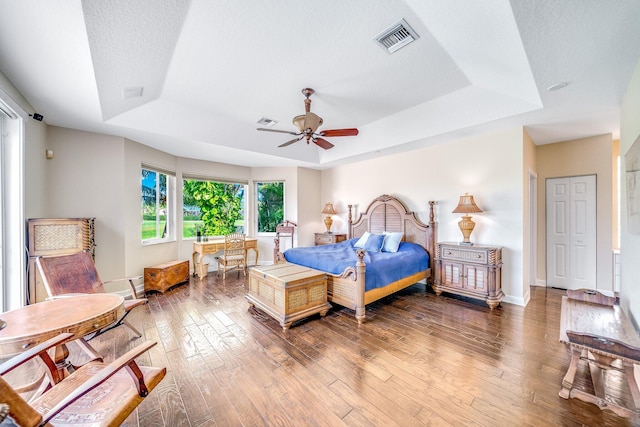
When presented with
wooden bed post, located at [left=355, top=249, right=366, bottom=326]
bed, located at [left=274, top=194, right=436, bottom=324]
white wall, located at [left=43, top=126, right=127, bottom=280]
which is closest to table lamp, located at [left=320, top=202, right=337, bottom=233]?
bed, located at [left=274, top=194, right=436, bottom=324]

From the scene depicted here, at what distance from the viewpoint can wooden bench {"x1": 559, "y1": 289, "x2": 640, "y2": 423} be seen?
1.60 meters

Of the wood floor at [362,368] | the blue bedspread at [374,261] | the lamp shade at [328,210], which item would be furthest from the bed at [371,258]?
the lamp shade at [328,210]

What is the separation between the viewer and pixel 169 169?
504 cm

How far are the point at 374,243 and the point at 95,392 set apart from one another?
389 centimetres

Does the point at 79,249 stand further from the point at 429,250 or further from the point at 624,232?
the point at 624,232

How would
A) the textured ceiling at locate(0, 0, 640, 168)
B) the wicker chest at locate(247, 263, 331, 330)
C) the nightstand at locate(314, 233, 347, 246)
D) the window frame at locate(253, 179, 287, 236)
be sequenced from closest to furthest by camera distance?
the textured ceiling at locate(0, 0, 640, 168)
the wicker chest at locate(247, 263, 331, 330)
the nightstand at locate(314, 233, 347, 246)
the window frame at locate(253, 179, 287, 236)

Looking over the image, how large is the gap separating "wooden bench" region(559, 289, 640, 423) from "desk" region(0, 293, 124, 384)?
10.6 feet

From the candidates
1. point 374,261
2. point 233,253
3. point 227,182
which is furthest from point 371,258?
point 227,182

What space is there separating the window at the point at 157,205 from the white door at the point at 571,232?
7155 millimetres

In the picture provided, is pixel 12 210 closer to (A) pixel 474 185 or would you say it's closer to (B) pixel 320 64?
(B) pixel 320 64

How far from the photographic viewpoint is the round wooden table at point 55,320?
1455mm

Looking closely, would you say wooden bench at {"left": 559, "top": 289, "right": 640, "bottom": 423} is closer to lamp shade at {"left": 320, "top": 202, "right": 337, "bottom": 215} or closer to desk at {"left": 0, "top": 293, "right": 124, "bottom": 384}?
desk at {"left": 0, "top": 293, "right": 124, "bottom": 384}

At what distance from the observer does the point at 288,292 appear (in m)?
2.95

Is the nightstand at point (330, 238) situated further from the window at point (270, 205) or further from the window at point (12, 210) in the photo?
the window at point (12, 210)
